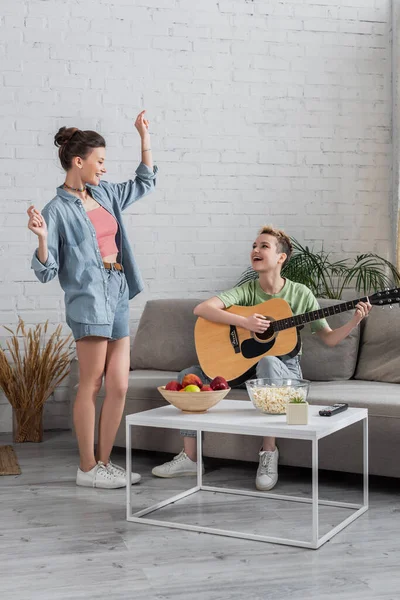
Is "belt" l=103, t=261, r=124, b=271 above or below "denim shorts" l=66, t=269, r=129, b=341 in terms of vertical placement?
above

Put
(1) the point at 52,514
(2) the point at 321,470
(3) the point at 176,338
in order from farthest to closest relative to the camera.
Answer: (3) the point at 176,338
(2) the point at 321,470
(1) the point at 52,514

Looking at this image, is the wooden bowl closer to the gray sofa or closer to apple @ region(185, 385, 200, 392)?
apple @ region(185, 385, 200, 392)

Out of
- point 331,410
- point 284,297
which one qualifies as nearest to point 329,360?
point 284,297

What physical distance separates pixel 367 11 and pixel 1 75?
84.7 inches

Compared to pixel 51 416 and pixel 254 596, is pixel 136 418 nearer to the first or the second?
pixel 254 596

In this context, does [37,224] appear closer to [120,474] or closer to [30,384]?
[120,474]

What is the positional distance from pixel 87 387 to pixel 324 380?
114 centimetres

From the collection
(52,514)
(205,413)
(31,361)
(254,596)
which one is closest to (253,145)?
(31,361)

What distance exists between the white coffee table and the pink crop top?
723 millimetres

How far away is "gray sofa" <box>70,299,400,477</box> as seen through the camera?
2896mm

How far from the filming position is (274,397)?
2.55 m

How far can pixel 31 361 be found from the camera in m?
4.02

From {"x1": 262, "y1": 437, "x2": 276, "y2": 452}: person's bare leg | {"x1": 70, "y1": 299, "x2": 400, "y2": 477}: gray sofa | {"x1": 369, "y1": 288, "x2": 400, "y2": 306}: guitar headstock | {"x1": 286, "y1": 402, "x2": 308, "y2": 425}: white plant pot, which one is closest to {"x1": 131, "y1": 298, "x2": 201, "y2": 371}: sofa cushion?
{"x1": 70, "y1": 299, "x2": 400, "y2": 477}: gray sofa

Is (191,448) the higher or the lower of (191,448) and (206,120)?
the lower
